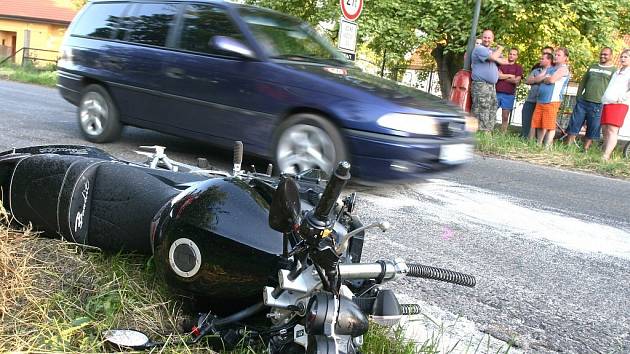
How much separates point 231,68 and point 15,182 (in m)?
3.33

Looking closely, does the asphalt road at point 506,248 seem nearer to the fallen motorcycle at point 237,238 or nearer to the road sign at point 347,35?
the fallen motorcycle at point 237,238

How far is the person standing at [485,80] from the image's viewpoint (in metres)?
10.6

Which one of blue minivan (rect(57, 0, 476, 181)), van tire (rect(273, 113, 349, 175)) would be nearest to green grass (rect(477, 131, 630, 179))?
blue minivan (rect(57, 0, 476, 181))

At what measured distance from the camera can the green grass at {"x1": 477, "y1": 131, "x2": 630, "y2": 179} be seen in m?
8.92

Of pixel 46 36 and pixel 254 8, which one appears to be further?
pixel 46 36

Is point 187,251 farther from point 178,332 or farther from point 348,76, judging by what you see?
point 348,76

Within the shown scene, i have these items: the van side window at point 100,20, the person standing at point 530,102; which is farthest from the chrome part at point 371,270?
the person standing at point 530,102

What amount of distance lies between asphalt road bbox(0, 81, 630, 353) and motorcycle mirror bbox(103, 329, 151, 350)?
1.24 metres

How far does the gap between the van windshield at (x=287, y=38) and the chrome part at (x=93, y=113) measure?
6.61 feet

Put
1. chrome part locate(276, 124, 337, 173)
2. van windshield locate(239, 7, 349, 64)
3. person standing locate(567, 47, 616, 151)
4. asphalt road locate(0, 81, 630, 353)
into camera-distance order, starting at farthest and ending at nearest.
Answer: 1. person standing locate(567, 47, 616, 151)
2. van windshield locate(239, 7, 349, 64)
3. chrome part locate(276, 124, 337, 173)
4. asphalt road locate(0, 81, 630, 353)

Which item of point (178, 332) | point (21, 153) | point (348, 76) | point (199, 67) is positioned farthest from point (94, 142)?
point (178, 332)

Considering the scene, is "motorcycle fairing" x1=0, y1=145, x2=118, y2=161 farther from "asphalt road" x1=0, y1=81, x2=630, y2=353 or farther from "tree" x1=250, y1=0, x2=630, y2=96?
"tree" x1=250, y1=0, x2=630, y2=96

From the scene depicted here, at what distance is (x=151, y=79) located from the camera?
244 inches

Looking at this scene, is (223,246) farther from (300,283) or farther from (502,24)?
(502,24)
